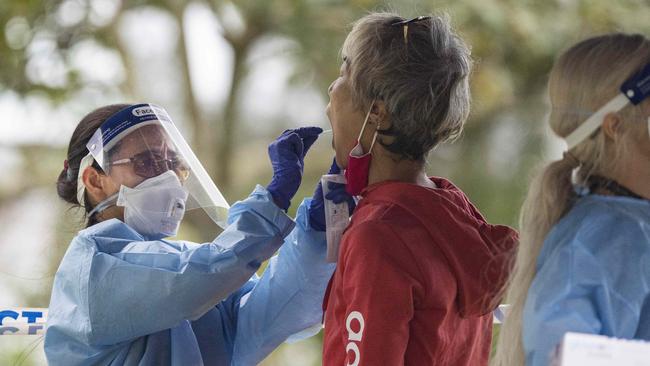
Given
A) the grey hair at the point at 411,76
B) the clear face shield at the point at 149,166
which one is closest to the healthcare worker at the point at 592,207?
the grey hair at the point at 411,76

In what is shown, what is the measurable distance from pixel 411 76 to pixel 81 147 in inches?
30.1

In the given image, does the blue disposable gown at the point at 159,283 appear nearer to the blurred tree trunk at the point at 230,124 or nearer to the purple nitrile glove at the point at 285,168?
the purple nitrile glove at the point at 285,168

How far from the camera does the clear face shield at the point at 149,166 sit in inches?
84.1

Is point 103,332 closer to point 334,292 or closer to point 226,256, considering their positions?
point 226,256

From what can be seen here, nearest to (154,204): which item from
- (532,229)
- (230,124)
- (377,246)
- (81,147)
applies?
(81,147)

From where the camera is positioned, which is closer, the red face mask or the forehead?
the red face mask

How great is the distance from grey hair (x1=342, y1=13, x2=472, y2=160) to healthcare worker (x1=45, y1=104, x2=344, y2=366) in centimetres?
22

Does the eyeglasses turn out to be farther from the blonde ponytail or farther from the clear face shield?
the blonde ponytail

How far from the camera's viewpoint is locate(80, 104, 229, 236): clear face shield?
2137 mm

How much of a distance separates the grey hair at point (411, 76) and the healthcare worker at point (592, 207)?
0.25m

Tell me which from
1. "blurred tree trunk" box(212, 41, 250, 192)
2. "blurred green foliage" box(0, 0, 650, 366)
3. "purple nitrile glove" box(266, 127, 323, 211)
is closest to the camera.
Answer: "purple nitrile glove" box(266, 127, 323, 211)

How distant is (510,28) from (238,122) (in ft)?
5.87

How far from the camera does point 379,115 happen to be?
1.92 m

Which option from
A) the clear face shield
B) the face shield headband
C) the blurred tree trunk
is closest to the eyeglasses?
the clear face shield
